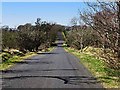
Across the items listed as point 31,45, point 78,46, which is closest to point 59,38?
point 78,46

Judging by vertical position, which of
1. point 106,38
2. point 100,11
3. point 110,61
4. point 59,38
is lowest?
point 59,38

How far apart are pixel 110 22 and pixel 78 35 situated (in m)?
61.7

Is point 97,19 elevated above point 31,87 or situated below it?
above

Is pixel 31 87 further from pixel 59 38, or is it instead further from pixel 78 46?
pixel 59 38

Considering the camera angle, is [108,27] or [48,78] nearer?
[108,27]

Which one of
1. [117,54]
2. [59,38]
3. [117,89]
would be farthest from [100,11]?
[59,38]

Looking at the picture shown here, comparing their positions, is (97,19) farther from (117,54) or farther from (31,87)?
(31,87)

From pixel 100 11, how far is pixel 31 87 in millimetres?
3953

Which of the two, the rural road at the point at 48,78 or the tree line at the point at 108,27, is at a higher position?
Result: the tree line at the point at 108,27

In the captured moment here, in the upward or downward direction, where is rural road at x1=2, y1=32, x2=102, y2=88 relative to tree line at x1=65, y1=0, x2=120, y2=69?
downward

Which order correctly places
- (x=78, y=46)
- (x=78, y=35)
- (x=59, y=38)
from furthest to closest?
(x=59, y=38) → (x=78, y=46) → (x=78, y=35)

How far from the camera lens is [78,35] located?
73.8m

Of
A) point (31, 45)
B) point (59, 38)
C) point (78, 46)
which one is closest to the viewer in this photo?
point (31, 45)

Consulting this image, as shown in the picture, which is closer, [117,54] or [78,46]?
[117,54]
